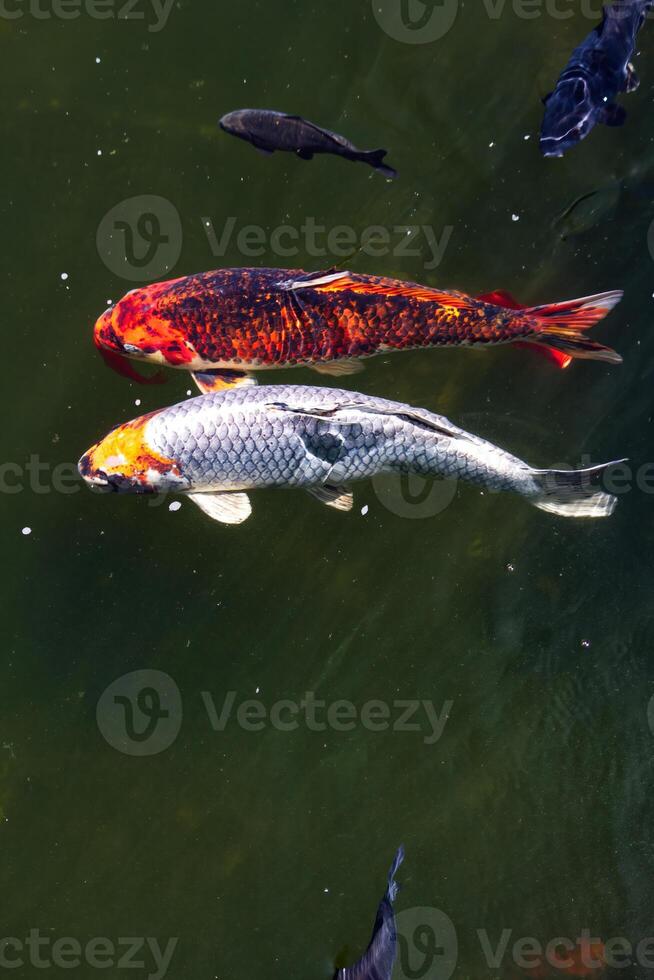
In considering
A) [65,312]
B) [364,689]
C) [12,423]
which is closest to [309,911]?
[364,689]

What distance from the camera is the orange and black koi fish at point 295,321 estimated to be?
406 centimetres

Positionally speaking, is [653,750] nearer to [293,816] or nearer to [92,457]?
[293,816]

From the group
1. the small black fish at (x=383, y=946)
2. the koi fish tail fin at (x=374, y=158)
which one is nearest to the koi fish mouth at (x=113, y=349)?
the koi fish tail fin at (x=374, y=158)

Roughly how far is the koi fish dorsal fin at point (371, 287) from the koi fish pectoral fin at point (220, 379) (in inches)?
19.1

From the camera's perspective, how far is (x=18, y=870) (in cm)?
488

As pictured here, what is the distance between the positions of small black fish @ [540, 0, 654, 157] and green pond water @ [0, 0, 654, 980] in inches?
17.6

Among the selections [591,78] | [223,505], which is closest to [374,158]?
[591,78]

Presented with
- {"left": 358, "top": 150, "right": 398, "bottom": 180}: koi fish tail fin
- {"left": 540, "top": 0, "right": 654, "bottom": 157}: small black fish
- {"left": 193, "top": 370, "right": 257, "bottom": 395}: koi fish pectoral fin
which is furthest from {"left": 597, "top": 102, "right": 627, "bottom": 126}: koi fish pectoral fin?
{"left": 193, "top": 370, "right": 257, "bottom": 395}: koi fish pectoral fin

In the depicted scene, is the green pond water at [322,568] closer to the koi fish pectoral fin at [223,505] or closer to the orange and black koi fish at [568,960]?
the orange and black koi fish at [568,960]

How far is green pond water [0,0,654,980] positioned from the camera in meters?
4.55

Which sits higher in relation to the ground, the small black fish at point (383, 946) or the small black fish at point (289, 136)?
the small black fish at point (289, 136)

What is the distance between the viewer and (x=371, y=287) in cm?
407

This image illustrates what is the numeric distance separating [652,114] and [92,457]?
3.43 m

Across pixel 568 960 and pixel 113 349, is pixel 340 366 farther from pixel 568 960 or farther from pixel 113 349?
pixel 568 960
